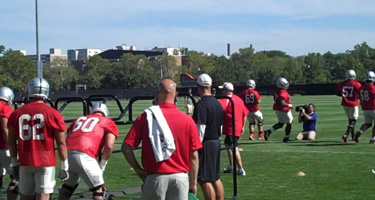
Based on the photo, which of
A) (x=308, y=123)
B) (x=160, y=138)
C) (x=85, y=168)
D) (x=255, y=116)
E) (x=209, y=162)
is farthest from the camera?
(x=255, y=116)

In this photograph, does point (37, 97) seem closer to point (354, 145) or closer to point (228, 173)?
point (228, 173)

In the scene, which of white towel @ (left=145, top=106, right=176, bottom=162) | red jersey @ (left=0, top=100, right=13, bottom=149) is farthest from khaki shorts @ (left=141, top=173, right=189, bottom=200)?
red jersey @ (left=0, top=100, right=13, bottom=149)

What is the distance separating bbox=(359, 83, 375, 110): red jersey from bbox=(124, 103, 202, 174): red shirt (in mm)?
12528

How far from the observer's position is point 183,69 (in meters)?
125

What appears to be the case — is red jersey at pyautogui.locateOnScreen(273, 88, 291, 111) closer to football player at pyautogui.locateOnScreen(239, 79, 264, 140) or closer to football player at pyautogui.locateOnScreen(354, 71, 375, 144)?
football player at pyautogui.locateOnScreen(239, 79, 264, 140)

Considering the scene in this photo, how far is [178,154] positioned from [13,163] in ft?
9.37

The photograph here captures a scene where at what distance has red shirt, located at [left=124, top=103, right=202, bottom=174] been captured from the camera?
23.3ft

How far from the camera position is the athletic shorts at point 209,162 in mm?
9883

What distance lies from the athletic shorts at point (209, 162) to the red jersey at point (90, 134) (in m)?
1.31

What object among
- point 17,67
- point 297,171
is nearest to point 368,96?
point 297,171

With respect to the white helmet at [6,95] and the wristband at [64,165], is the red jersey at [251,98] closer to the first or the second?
the white helmet at [6,95]

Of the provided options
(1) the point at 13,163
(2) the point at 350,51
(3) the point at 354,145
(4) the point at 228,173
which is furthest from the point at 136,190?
(2) the point at 350,51

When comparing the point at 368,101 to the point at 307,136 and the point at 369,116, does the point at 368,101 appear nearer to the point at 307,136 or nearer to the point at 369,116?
the point at 369,116

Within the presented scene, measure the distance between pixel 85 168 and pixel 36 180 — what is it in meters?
0.80
